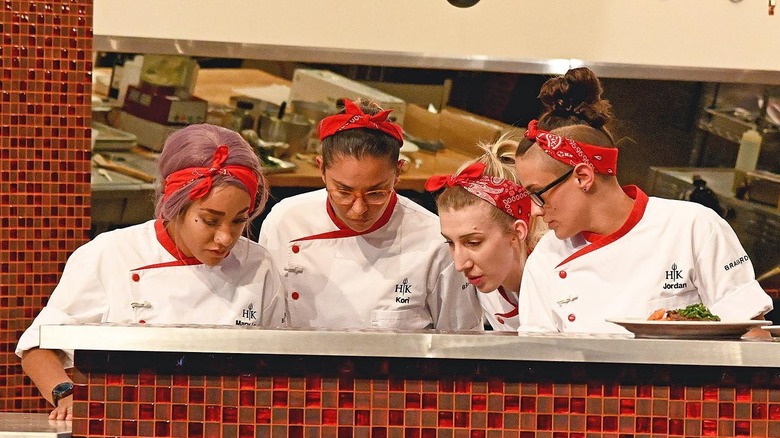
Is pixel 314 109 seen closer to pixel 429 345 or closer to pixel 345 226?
pixel 345 226

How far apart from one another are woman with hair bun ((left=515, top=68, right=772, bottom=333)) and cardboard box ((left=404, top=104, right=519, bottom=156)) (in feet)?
5.26

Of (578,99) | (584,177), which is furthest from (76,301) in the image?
(578,99)

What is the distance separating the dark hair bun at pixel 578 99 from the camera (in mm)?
3215

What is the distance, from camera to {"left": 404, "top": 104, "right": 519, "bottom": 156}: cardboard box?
4.77 m

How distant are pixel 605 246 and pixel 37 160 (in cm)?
201

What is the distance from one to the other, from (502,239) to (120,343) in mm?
1458

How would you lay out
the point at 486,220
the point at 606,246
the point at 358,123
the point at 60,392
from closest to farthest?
1. the point at 60,392
2. the point at 606,246
3. the point at 486,220
4. the point at 358,123

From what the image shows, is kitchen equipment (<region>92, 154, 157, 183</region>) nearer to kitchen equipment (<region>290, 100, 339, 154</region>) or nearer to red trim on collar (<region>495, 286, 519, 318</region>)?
kitchen equipment (<region>290, 100, 339, 154</region>)

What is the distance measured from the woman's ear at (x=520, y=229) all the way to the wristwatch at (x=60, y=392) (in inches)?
52.3

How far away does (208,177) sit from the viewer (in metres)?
2.87

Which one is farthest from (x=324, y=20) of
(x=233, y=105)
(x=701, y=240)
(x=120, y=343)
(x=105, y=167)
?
(x=120, y=343)

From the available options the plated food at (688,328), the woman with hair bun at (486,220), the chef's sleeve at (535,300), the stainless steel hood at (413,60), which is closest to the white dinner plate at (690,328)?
the plated food at (688,328)

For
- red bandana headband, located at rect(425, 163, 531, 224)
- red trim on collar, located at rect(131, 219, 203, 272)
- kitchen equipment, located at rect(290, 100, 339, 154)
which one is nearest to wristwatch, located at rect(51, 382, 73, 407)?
red trim on collar, located at rect(131, 219, 203, 272)

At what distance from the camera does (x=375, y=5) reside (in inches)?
182
